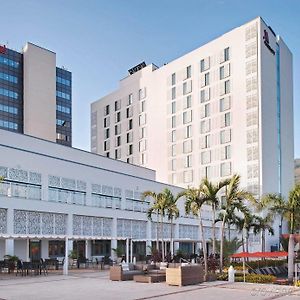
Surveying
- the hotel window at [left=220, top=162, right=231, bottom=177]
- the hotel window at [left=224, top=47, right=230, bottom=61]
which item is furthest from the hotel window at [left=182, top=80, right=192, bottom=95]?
the hotel window at [left=220, top=162, right=231, bottom=177]

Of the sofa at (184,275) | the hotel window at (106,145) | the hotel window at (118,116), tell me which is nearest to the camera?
the sofa at (184,275)

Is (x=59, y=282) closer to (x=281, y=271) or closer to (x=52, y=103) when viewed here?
(x=281, y=271)

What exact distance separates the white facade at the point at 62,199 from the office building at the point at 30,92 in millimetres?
48110

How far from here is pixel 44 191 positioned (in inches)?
1396

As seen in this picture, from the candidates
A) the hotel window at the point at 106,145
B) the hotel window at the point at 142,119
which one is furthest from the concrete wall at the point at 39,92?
the hotel window at the point at 142,119

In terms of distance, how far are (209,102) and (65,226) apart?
46.4 meters

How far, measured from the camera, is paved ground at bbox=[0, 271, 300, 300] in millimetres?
16500

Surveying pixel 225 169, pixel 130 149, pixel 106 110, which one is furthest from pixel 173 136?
pixel 106 110

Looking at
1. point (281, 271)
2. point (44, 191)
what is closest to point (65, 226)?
Answer: point (44, 191)

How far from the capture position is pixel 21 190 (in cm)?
3344

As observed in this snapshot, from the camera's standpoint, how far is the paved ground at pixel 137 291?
16.5 m

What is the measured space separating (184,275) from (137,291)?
275 cm

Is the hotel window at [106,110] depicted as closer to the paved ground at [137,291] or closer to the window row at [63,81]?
the window row at [63,81]

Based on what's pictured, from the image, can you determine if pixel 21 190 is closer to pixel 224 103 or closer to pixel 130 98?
pixel 224 103
